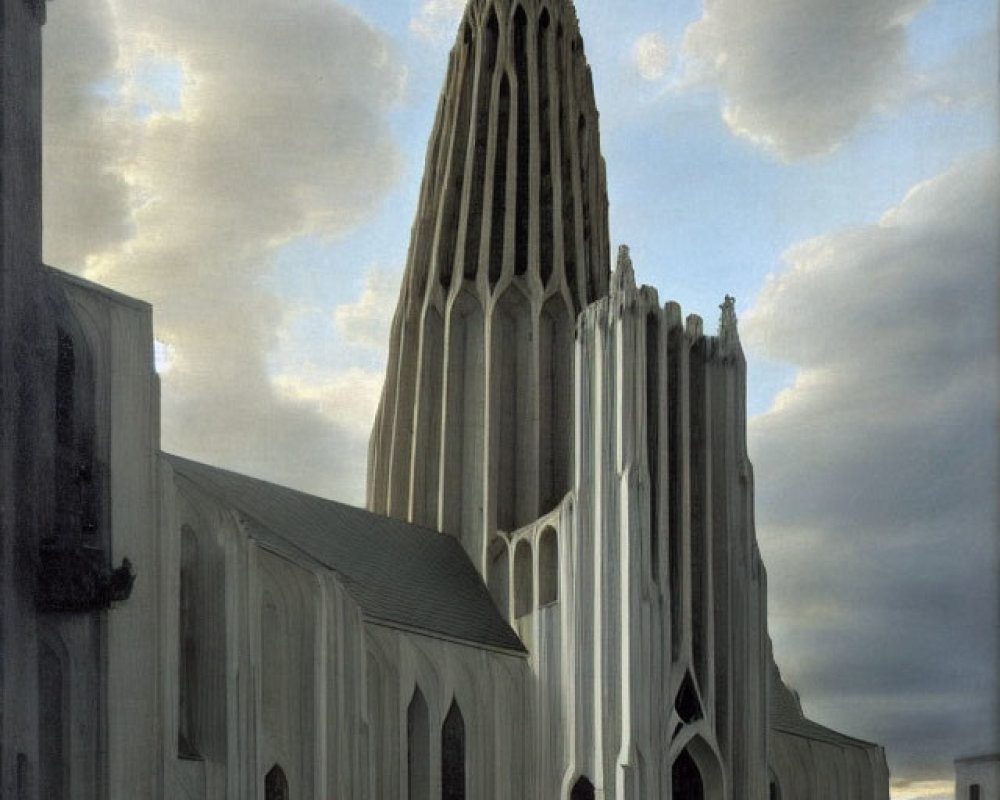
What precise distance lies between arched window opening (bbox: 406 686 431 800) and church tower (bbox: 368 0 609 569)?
30.0 feet

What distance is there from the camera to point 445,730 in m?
44.6

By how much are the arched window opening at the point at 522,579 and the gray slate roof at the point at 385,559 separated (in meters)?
0.70

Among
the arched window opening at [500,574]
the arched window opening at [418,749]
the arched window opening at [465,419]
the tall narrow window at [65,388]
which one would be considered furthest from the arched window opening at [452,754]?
the tall narrow window at [65,388]

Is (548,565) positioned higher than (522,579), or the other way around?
(548,565)

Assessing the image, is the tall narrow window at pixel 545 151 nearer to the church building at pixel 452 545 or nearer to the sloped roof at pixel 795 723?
the church building at pixel 452 545

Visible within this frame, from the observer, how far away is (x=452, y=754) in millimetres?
44719

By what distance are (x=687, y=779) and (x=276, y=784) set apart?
11.5m

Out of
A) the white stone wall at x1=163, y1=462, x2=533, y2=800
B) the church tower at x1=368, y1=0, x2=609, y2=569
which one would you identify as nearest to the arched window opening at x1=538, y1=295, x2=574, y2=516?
the church tower at x1=368, y1=0, x2=609, y2=569

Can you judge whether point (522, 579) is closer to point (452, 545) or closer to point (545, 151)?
point (452, 545)

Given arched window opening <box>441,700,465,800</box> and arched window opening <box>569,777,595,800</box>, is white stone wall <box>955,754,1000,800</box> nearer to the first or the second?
arched window opening <box>569,777,595,800</box>

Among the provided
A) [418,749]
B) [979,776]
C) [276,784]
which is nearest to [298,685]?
[276,784]

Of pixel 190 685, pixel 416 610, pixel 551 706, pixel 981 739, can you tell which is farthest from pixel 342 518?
pixel 981 739

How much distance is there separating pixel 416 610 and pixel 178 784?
14402 mm

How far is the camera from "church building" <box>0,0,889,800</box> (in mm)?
29219
